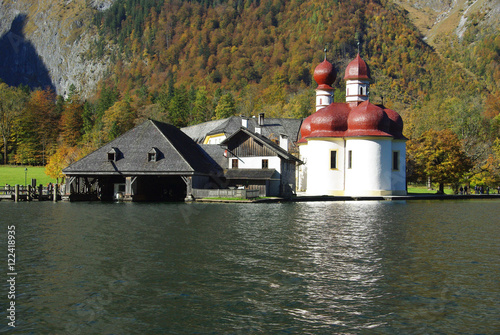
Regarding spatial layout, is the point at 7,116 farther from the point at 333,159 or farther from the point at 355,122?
the point at 355,122

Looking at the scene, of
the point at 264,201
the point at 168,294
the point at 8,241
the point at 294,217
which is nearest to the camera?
the point at 168,294

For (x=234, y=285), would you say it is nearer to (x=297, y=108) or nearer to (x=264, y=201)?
(x=264, y=201)

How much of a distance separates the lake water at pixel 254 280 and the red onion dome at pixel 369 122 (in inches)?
1270

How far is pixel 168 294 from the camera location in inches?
Answer: 583

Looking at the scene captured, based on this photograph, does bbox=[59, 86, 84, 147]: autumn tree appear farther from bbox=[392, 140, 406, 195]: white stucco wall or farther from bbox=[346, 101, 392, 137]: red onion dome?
bbox=[392, 140, 406, 195]: white stucco wall

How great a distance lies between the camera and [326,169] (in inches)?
2505

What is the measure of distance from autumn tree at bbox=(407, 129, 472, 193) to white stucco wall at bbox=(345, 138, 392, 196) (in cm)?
1096

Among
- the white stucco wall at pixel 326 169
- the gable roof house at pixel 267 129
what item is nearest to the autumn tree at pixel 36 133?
the gable roof house at pixel 267 129

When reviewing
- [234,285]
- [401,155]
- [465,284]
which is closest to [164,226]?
[234,285]

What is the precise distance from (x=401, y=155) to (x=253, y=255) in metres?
47.0

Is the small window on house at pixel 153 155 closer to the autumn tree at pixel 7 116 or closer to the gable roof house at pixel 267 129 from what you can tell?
the gable roof house at pixel 267 129

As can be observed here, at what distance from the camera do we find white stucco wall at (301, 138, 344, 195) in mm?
63375

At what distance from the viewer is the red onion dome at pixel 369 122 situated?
61.0m

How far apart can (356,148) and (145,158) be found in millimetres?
23071
